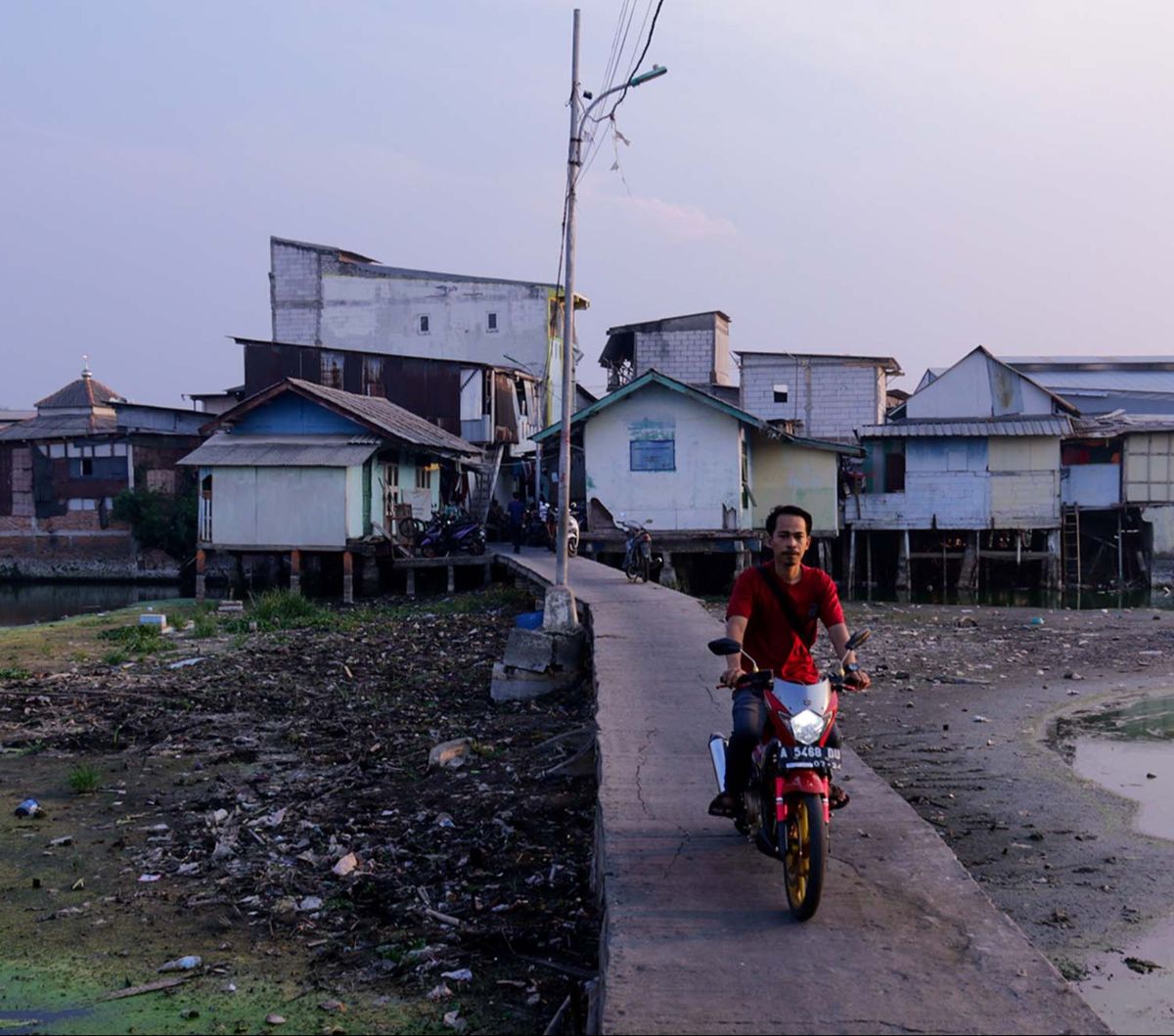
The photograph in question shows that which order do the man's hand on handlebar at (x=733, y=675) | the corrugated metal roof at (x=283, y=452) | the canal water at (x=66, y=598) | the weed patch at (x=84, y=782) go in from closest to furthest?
the man's hand on handlebar at (x=733, y=675) < the weed patch at (x=84, y=782) < the corrugated metal roof at (x=283, y=452) < the canal water at (x=66, y=598)

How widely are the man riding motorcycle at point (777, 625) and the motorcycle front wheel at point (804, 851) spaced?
49 cm

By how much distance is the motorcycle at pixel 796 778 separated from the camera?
4324 mm

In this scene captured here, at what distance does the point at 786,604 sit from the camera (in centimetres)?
518

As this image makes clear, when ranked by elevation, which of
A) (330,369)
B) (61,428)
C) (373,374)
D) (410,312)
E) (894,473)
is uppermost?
(410,312)

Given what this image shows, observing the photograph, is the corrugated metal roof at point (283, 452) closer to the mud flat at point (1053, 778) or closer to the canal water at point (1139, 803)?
the mud flat at point (1053, 778)

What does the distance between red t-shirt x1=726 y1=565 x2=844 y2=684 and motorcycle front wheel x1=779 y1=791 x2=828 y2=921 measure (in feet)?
2.56

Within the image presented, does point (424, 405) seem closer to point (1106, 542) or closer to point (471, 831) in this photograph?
point (1106, 542)

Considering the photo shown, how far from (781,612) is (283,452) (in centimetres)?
2152

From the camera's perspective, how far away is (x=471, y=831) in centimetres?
691

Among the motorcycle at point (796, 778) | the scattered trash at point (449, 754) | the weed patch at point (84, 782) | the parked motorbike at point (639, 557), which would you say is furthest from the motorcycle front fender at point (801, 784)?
the parked motorbike at point (639, 557)

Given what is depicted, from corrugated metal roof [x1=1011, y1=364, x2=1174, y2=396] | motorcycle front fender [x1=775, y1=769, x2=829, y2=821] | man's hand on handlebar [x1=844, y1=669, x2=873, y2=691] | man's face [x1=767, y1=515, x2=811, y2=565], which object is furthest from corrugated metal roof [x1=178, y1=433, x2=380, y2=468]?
corrugated metal roof [x1=1011, y1=364, x2=1174, y2=396]

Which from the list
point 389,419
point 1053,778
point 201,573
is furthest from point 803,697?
point 389,419

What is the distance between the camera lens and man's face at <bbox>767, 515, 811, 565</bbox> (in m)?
5.09

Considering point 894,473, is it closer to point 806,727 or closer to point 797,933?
point 806,727
